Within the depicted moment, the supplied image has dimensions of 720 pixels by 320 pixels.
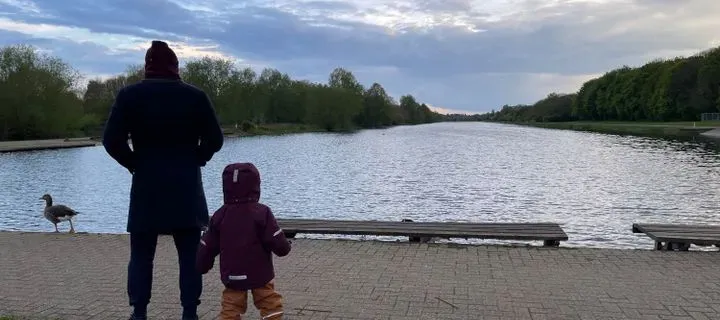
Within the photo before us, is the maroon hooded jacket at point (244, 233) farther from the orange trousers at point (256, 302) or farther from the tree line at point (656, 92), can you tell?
the tree line at point (656, 92)

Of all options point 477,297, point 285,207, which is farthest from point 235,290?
point 285,207

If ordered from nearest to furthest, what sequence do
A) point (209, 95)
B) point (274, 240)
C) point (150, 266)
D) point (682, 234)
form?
point (274, 240), point (150, 266), point (682, 234), point (209, 95)

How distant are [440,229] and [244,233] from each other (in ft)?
18.3

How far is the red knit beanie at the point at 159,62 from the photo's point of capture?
4215mm

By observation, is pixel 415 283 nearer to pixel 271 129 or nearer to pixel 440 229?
pixel 440 229

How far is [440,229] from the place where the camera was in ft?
29.6

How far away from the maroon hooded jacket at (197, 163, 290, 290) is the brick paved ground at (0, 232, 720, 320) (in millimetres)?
1182

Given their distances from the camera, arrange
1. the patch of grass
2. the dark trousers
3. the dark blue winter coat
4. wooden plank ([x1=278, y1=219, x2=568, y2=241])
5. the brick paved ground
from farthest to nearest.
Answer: the patch of grass < wooden plank ([x1=278, y1=219, x2=568, y2=241]) < the brick paved ground < the dark trousers < the dark blue winter coat

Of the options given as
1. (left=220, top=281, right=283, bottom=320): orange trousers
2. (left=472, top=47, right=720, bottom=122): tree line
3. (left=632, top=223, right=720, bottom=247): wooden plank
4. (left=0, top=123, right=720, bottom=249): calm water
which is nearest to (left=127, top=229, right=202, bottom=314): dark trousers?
(left=220, top=281, right=283, bottom=320): orange trousers

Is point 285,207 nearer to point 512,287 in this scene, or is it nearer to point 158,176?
point 512,287

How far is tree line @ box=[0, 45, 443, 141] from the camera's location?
55.4 metres

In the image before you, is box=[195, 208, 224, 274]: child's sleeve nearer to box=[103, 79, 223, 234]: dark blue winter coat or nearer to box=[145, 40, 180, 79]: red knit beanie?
box=[103, 79, 223, 234]: dark blue winter coat

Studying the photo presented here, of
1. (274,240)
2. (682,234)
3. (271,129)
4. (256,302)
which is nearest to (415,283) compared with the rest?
(256,302)

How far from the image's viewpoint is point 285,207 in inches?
663
